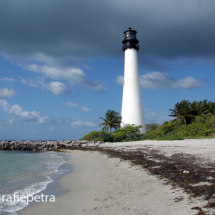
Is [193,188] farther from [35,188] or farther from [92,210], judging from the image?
[35,188]

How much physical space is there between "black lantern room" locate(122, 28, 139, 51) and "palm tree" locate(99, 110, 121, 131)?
12825 mm

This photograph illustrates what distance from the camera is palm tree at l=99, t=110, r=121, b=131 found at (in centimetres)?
3617

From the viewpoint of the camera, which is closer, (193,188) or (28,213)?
(28,213)

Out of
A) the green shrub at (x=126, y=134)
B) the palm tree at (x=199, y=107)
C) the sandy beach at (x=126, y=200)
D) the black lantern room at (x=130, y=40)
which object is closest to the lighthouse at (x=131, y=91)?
the black lantern room at (x=130, y=40)

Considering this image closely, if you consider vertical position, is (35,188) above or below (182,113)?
below

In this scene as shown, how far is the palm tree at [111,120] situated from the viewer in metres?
36.2

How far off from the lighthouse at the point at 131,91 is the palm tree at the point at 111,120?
16.3ft

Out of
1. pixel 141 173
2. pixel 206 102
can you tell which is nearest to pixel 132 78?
pixel 206 102

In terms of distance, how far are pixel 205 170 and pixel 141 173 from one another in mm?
1970

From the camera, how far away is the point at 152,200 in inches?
146

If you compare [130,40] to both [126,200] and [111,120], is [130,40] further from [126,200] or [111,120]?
[126,200]

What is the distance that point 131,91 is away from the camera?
101 feet

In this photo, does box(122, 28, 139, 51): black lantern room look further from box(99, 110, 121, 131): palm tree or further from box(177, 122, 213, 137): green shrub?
box(177, 122, 213, 137): green shrub

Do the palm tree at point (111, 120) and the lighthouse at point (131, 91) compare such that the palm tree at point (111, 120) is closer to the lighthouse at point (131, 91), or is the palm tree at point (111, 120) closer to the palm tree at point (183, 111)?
the lighthouse at point (131, 91)
